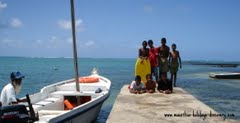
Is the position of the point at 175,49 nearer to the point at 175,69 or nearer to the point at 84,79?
A: the point at 175,69

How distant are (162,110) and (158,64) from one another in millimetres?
4259

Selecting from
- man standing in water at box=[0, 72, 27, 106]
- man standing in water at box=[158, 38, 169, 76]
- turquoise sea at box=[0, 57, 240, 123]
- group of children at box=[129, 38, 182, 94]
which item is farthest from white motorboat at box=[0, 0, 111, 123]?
man standing in water at box=[158, 38, 169, 76]

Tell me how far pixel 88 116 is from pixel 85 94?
1181mm

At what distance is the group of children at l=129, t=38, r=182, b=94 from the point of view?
35.6ft

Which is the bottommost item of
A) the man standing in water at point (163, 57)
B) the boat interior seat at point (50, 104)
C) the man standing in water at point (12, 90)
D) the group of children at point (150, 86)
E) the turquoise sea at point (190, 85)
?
the turquoise sea at point (190, 85)

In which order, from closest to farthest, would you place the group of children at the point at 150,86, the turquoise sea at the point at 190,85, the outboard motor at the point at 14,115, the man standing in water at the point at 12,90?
1. the outboard motor at the point at 14,115
2. the man standing in water at the point at 12,90
3. the group of children at the point at 150,86
4. the turquoise sea at the point at 190,85

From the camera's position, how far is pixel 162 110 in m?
7.83

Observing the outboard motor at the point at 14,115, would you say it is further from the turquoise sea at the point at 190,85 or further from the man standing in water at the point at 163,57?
the turquoise sea at the point at 190,85

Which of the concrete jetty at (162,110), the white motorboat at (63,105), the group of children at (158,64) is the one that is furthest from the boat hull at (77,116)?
the group of children at (158,64)

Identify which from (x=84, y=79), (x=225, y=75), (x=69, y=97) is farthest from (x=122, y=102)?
(x=225, y=75)

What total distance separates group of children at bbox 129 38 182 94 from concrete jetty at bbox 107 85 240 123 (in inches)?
27.6

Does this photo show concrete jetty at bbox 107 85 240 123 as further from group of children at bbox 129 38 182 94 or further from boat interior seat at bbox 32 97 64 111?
boat interior seat at bbox 32 97 64 111

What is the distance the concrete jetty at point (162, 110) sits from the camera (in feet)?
22.4

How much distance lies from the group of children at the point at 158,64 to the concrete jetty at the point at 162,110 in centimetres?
70
